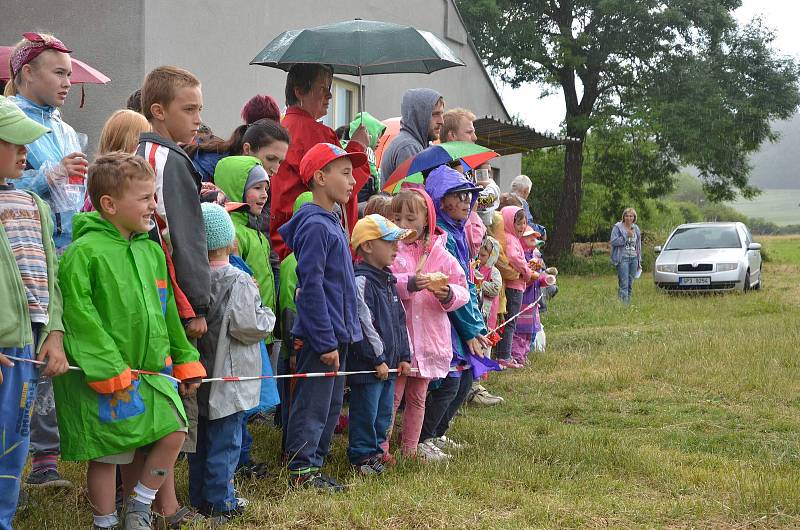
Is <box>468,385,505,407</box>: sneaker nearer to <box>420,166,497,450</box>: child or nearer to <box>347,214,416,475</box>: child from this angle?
<box>420,166,497,450</box>: child

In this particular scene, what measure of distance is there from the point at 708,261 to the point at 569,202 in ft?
40.4

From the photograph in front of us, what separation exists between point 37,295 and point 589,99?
29.4 metres

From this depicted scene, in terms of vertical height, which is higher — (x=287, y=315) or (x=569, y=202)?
(x=569, y=202)

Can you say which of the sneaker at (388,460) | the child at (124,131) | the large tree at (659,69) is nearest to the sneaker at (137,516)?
the child at (124,131)

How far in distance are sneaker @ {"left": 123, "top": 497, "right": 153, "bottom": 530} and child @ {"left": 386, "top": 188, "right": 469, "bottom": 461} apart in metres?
2.06

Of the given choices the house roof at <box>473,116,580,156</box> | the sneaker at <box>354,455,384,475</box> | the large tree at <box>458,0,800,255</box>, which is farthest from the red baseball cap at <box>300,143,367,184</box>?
the large tree at <box>458,0,800,255</box>

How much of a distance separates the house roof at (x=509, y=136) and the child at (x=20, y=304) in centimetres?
1285

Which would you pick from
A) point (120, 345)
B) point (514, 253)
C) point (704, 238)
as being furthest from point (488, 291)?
point (704, 238)

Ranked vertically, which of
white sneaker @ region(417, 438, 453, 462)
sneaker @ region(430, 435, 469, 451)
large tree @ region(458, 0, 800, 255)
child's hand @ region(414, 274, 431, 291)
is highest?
large tree @ region(458, 0, 800, 255)

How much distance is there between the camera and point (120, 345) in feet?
12.5

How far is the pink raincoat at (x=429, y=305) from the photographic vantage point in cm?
566

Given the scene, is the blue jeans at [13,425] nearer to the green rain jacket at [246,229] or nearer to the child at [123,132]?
the child at [123,132]

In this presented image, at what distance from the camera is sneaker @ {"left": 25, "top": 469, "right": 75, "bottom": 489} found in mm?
4656

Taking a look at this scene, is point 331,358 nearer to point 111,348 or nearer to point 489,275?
point 111,348
